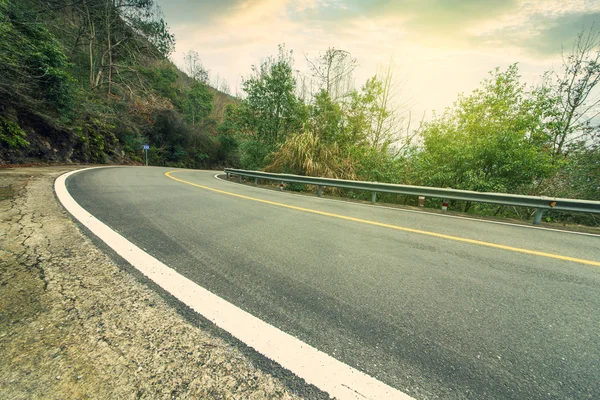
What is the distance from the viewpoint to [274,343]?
3.93 feet

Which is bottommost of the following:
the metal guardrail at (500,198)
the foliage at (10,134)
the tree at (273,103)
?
the metal guardrail at (500,198)

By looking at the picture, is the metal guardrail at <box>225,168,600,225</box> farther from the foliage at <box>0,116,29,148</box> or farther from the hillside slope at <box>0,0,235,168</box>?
the foliage at <box>0,116,29,148</box>

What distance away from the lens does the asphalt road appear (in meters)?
1.14

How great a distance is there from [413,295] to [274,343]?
47.5 inches

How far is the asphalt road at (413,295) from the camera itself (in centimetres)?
114

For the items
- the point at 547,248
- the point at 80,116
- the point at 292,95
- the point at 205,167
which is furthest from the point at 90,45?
the point at 547,248

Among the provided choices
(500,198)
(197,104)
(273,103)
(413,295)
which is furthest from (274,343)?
(197,104)

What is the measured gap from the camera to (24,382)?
885 mm

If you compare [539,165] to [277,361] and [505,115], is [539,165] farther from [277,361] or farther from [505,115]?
[277,361]

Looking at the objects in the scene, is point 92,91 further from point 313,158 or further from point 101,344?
point 101,344

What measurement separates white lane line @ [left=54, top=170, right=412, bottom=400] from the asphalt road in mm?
68

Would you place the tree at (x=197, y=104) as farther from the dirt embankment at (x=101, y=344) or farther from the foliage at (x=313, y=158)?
the dirt embankment at (x=101, y=344)

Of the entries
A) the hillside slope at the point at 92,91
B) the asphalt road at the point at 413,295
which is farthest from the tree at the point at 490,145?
the hillside slope at the point at 92,91

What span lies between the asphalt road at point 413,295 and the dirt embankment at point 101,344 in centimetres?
37
